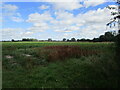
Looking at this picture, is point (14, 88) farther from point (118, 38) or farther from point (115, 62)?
point (118, 38)

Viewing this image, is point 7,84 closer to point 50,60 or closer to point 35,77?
point 35,77

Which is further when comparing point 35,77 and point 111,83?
point 35,77

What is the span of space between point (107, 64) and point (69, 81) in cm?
146

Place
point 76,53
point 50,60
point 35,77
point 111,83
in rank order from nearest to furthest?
point 111,83 → point 35,77 → point 50,60 → point 76,53

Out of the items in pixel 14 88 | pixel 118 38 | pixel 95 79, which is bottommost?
pixel 14 88

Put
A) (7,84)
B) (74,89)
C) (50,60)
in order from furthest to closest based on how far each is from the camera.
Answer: (50,60), (7,84), (74,89)

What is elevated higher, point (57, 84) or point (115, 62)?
point (115, 62)

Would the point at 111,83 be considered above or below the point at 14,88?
above

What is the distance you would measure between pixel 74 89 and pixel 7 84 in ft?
7.83

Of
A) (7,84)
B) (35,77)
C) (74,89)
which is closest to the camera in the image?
(74,89)

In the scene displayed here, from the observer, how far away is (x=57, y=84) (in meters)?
4.69

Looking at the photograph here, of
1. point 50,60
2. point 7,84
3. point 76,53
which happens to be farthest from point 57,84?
point 76,53

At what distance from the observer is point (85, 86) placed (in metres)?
4.12

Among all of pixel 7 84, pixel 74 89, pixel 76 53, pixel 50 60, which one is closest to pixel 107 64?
pixel 74 89
